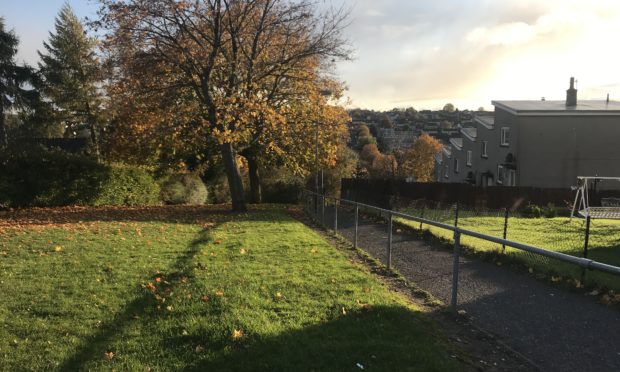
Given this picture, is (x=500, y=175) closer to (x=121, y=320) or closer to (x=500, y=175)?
(x=500, y=175)

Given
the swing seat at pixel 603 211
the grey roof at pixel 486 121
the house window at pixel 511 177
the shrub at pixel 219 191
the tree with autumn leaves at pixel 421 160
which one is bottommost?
the shrub at pixel 219 191

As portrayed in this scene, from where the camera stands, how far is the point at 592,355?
13.7ft

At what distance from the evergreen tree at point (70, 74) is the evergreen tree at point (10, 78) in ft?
6.03

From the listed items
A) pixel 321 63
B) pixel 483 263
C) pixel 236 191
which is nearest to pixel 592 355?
pixel 483 263

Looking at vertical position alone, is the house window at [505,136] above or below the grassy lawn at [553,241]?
above

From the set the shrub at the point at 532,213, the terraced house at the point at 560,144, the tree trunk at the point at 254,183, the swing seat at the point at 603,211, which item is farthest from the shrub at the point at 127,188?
the terraced house at the point at 560,144

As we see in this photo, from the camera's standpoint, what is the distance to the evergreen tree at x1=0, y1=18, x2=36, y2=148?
31.4m

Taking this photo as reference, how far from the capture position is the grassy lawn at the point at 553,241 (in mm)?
7695

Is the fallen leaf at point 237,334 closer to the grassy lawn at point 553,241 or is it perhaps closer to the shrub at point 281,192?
the grassy lawn at point 553,241

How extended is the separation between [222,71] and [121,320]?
51.1 feet

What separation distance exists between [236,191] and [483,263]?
12159mm

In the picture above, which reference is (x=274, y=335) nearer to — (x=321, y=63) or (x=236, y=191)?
(x=236, y=191)

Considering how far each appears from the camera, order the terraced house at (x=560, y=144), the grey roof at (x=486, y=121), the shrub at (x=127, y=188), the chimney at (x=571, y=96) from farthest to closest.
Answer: the grey roof at (x=486, y=121), the chimney at (x=571, y=96), the terraced house at (x=560, y=144), the shrub at (x=127, y=188)

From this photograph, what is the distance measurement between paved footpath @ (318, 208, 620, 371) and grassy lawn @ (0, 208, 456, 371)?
0.81 meters
